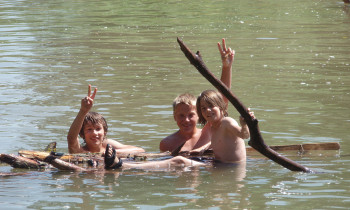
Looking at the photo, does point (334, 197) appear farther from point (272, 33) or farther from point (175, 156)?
point (272, 33)

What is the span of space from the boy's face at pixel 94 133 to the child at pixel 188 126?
78 cm

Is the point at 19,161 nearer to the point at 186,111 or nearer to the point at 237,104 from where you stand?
the point at 186,111

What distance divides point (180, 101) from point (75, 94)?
4.35m

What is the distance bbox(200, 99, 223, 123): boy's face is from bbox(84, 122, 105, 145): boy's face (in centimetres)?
132

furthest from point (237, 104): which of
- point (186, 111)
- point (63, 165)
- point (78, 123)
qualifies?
point (78, 123)

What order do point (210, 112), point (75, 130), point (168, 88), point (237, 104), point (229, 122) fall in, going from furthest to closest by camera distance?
1. point (168, 88)
2. point (75, 130)
3. point (210, 112)
4. point (229, 122)
5. point (237, 104)

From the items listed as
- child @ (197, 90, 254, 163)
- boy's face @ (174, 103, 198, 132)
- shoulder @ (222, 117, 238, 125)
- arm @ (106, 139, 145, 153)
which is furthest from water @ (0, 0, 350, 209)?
boy's face @ (174, 103, 198, 132)

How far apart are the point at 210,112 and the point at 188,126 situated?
2.23 ft

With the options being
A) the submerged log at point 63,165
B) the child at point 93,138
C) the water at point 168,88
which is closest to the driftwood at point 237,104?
the water at point 168,88

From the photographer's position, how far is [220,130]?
8.73m

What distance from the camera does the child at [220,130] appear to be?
8672mm


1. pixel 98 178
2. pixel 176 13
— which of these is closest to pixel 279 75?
pixel 98 178

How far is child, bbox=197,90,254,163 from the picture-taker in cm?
867

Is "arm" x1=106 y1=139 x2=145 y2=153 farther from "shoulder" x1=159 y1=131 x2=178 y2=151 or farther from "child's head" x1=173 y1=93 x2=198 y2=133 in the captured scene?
"child's head" x1=173 y1=93 x2=198 y2=133
